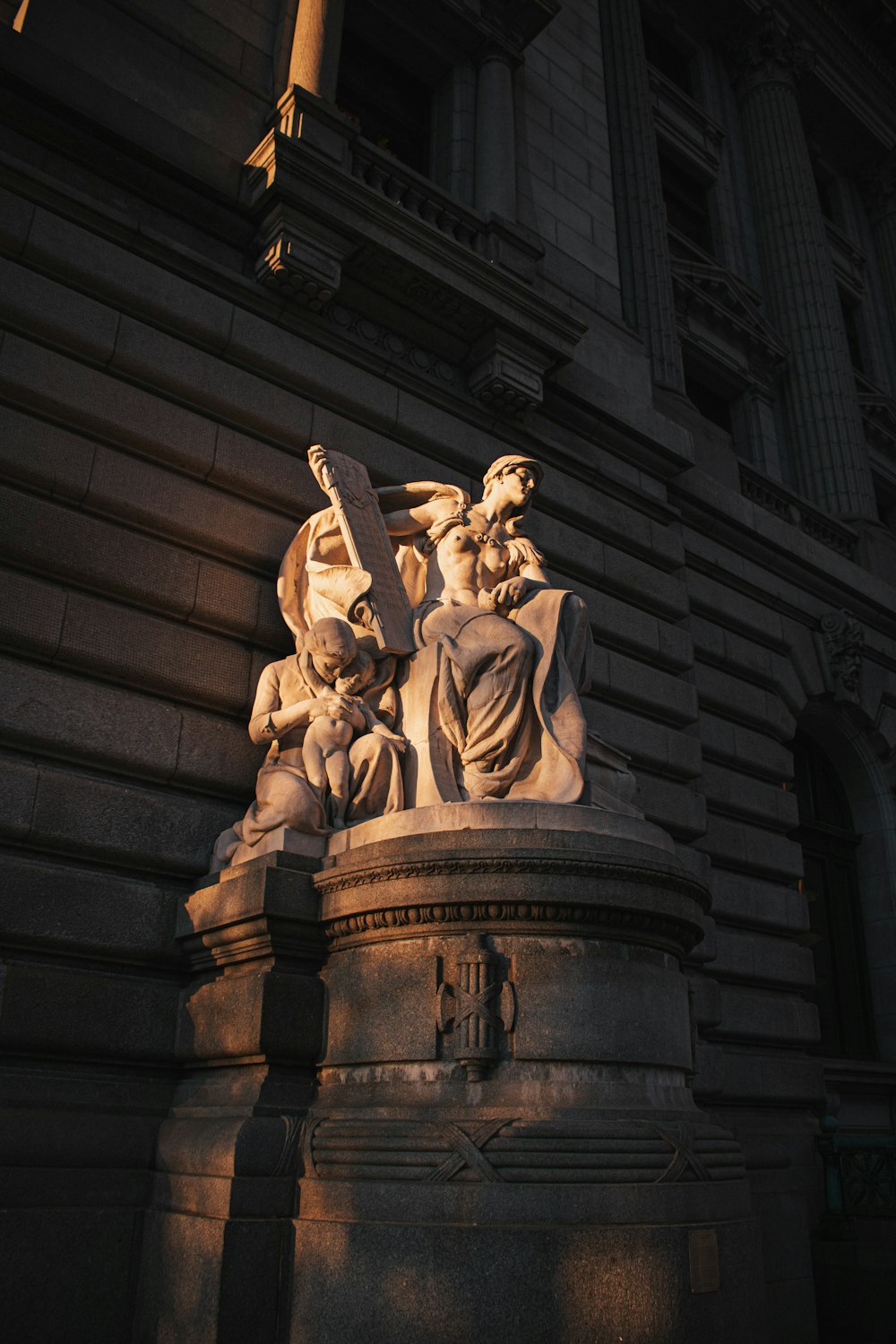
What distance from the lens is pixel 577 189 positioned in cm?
1446

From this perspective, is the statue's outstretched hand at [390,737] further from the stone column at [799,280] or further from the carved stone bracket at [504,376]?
the stone column at [799,280]

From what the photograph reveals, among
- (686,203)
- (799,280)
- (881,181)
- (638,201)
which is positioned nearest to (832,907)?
(638,201)

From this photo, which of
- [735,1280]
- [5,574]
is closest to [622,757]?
[735,1280]

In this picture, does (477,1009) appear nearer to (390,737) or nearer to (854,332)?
(390,737)

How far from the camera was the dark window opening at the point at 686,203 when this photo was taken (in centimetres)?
2059

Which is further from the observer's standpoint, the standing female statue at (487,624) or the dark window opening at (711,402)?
the dark window opening at (711,402)

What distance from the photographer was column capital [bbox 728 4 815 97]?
2253cm

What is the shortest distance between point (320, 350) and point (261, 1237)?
7539mm

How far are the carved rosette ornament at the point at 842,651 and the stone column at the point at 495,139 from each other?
7265 mm

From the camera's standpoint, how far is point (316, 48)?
11.1 meters

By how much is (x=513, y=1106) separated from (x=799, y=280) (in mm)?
18902

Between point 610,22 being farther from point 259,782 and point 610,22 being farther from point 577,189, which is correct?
point 259,782

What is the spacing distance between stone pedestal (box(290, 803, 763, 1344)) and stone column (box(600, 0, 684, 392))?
10.9m

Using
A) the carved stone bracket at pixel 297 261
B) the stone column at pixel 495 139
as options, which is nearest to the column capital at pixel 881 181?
the stone column at pixel 495 139
